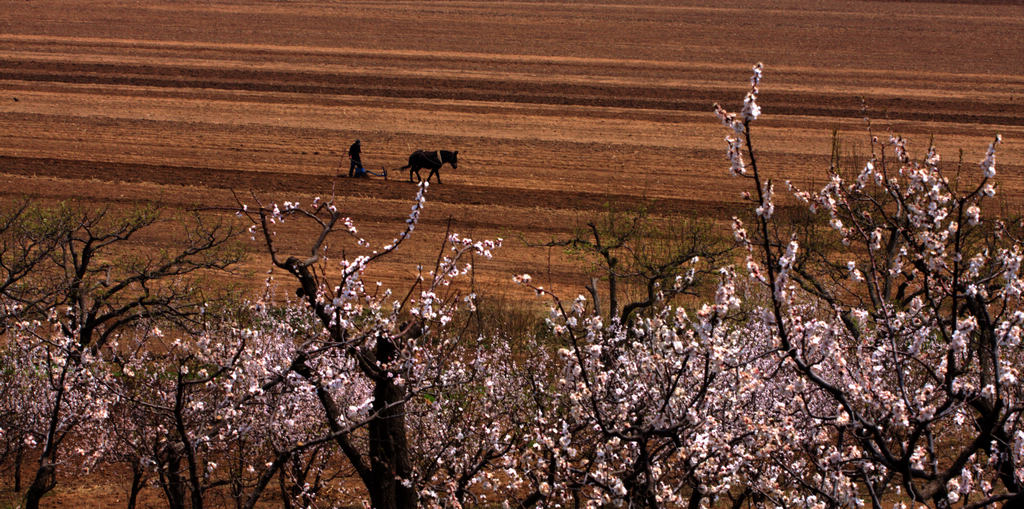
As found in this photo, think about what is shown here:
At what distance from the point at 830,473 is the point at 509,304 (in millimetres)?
18088

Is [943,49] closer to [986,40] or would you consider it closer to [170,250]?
[986,40]

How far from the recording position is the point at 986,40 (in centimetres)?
6831

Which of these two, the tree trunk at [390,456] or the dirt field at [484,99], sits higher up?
the dirt field at [484,99]

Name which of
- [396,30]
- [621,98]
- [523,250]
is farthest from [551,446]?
[396,30]

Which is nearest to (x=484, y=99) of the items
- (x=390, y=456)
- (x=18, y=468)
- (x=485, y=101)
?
(x=485, y=101)

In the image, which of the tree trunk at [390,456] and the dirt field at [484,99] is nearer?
the tree trunk at [390,456]

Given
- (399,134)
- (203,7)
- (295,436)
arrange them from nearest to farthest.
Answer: (295,436), (399,134), (203,7)

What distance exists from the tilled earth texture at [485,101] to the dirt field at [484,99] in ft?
0.57

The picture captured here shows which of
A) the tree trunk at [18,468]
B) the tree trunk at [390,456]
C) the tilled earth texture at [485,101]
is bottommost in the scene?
the tree trunk at [18,468]

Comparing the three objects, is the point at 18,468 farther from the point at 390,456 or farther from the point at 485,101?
the point at 485,101

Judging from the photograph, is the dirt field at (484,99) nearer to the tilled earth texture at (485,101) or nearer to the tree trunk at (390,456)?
the tilled earth texture at (485,101)

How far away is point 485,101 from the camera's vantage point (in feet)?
169

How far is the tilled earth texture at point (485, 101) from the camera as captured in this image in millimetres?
36219

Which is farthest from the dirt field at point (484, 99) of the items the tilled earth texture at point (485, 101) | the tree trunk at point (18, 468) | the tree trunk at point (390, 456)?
the tree trunk at point (390, 456)
